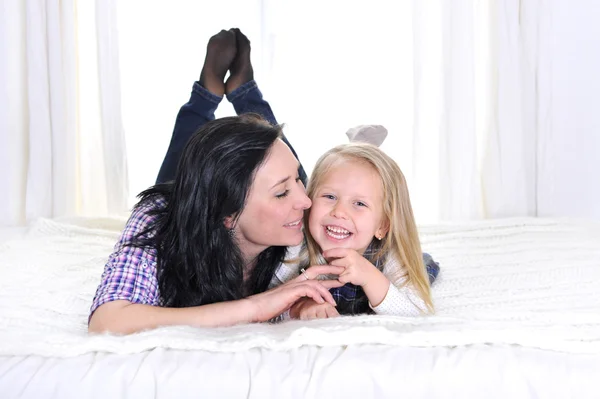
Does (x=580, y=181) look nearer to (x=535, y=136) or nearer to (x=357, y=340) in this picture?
(x=535, y=136)

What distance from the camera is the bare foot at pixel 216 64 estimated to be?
2.40 meters

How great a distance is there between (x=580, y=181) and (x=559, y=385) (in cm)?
252

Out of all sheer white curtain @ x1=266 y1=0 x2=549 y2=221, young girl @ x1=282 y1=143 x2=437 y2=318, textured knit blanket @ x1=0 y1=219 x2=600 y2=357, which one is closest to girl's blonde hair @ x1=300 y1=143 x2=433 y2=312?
young girl @ x1=282 y1=143 x2=437 y2=318

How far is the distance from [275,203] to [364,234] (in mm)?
241

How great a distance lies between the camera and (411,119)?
11.3ft

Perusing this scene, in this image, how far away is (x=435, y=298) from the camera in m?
1.70

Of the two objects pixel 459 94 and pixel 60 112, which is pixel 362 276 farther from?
pixel 60 112

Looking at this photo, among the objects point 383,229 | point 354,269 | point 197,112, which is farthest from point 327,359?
point 197,112

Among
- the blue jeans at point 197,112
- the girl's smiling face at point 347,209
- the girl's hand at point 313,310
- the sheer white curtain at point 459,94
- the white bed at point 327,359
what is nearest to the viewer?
the white bed at point 327,359

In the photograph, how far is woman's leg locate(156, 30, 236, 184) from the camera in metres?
2.34

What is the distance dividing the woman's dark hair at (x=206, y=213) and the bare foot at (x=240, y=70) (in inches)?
37.1

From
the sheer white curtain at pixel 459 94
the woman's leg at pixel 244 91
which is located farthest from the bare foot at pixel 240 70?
the sheer white curtain at pixel 459 94

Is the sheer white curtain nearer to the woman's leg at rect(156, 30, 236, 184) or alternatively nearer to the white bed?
the woman's leg at rect(156, 30, 236, 184)

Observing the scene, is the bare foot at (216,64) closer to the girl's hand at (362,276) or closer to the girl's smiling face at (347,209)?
the girl's smiling face at (347,209)
